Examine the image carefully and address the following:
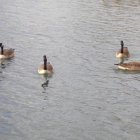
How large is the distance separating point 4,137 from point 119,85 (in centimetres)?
912

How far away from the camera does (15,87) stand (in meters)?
19.2

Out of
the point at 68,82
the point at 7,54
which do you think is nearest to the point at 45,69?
the point at 68,82

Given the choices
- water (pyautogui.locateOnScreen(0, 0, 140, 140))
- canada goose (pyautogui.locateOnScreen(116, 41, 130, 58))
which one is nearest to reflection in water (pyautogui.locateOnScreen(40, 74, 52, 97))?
water (pyautogui.locateOnScreen(0, 0, 140, 140))

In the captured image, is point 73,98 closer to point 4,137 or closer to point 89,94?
point 89,94

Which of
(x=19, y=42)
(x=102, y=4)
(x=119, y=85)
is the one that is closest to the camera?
(x=119, y=85)

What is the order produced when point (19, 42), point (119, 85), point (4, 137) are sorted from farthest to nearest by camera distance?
point (19, 42) < point (119, 85) < point (4, 137)

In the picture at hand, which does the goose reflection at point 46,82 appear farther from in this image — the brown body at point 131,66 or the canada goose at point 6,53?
the brown body at point 131,66

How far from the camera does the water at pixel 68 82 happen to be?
47.9ft

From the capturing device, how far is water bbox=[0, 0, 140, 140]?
574 inches

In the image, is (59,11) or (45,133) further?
(59,11)

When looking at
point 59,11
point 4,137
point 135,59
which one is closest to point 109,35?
point 135,59

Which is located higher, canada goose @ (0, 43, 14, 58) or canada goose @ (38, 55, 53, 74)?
canada goose @ (0, 43, 14, 58)

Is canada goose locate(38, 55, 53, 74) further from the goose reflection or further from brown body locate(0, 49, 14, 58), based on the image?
brown body locate(0, 49, 14, 58)

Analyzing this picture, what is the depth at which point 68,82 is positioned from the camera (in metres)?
20.5
